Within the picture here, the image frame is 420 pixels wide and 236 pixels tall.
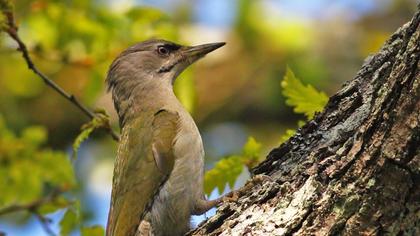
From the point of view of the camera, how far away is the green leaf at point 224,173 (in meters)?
5.41

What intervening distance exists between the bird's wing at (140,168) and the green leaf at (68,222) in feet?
0.79

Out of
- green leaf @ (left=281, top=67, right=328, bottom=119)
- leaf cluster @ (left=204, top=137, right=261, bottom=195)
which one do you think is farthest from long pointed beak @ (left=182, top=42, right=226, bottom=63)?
green leaf @ (left=281, top=67, right=328, bottom=119)

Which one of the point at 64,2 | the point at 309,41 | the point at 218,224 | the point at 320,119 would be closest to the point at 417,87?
the point at 320,119

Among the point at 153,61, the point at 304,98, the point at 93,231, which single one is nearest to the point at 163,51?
the point at 153,61

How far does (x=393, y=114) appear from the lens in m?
3.65

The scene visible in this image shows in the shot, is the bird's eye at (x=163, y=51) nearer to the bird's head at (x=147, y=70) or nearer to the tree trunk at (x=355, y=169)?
the bird's head at (x=147, y=70)

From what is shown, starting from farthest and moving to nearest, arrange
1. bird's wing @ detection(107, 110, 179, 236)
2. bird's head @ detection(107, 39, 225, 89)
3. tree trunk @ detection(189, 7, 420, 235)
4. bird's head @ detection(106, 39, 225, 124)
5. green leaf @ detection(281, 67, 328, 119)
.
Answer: bird's head @ detection(107, 39, 225, 89) → bird's head @ detection(106, 39, 225, 124) → bird's wing @ detection(107, 110, 179, 236) → green leaf @ detection(281, 67, 328, 119) → tree trunk @ detection(189, 7, 420, 235)

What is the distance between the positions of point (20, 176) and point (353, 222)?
3905 millimetres

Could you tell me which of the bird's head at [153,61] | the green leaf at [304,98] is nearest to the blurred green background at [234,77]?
the bird's head at [153,61]

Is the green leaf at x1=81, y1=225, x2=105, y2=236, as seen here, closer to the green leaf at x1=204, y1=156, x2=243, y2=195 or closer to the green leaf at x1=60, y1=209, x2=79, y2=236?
the green leaf at x1=60, y1=209, x2=79, y2=236

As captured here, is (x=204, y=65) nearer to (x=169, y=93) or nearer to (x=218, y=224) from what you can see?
(x=169, y=93)

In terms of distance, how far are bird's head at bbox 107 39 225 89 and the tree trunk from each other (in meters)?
2.82

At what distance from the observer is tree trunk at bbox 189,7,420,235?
3.62 metres

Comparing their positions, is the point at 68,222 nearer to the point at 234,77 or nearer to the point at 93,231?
the point at 93,231
